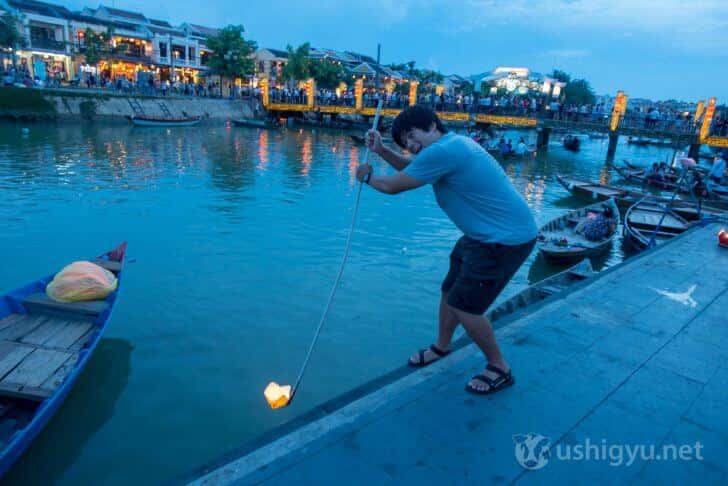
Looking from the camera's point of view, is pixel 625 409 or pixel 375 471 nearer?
pixel 375 471

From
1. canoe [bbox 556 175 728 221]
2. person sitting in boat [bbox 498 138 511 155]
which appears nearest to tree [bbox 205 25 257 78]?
person sitting in boat [bbox 498 138 511 155]

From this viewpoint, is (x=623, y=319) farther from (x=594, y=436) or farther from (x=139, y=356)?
(x=139, y=356)

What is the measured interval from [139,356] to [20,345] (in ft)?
5.56

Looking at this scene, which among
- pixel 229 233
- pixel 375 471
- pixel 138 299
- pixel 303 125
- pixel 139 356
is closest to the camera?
pixel 375 471

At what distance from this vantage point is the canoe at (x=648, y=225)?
11.7 meters

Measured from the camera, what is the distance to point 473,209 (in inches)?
132

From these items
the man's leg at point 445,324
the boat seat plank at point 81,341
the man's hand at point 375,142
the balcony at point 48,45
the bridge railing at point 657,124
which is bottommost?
the boat seat plank at point 81,341

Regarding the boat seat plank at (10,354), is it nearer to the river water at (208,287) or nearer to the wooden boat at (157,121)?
the river water at (208,287)

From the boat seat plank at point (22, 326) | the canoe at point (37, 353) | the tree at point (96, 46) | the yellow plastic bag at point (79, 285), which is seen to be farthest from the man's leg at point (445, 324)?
the tree at point (96, 46)

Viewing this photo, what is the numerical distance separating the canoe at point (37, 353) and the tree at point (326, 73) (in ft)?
175

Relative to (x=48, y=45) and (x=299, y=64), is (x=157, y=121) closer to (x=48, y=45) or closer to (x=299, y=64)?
(x=48, y=45)

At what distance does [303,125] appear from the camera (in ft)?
163

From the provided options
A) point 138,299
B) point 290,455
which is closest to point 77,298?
point 138,299

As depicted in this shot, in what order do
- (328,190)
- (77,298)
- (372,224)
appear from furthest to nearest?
(328,190) < (372,224) < (77,298)
